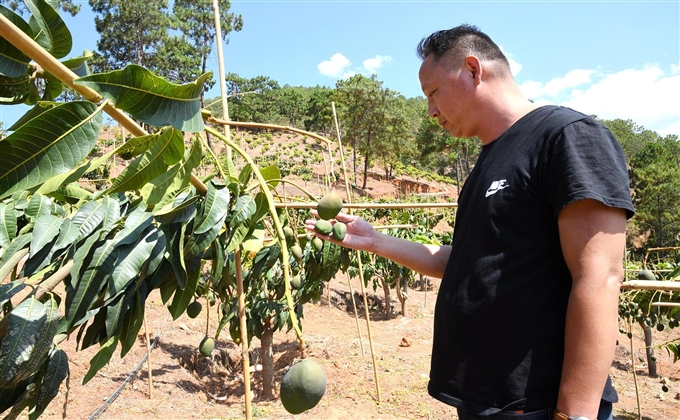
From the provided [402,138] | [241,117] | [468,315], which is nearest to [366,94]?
[402,138]

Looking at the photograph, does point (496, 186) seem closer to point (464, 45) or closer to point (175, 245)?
point (464, 45)

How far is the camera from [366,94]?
25953 millimetres

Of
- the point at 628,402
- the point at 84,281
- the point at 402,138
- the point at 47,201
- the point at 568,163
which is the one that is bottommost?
the point at 628,402

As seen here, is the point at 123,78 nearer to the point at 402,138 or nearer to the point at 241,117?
the point at 402,138

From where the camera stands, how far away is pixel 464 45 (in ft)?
4.19

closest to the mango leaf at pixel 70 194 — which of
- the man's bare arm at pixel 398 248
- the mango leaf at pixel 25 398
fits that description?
the mango leaf at pixel 25 398

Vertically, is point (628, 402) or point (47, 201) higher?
point (47, 201)

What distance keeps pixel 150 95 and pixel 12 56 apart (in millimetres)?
247

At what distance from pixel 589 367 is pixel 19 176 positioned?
41.3 inches

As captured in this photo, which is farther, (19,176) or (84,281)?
(84,281)

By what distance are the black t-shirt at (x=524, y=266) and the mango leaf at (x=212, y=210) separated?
0.62m

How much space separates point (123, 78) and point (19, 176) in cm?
19

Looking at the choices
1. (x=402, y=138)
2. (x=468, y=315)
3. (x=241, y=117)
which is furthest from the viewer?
(x=241, y=117)

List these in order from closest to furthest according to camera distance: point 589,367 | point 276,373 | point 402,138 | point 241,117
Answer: point 589,367 → point 276,373 → point 402,138 → point 241,117
